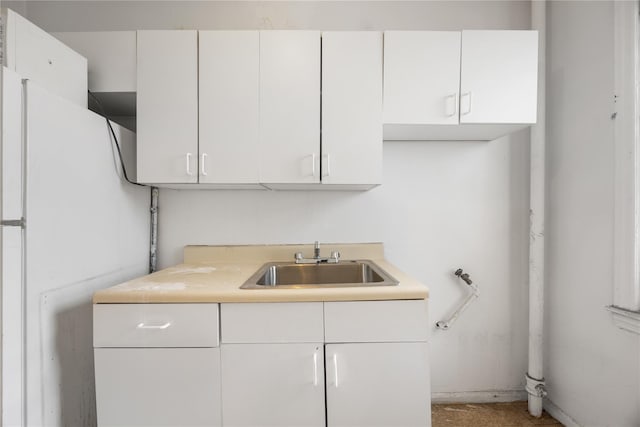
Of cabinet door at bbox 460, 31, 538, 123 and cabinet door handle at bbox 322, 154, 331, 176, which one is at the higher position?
cabinet door at bbox 460, 31, 538, 123

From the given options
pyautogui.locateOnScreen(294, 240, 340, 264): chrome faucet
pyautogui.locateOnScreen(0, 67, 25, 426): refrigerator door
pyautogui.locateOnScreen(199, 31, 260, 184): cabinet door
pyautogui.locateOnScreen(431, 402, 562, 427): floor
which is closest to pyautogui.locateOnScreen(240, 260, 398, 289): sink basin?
pyautogui.locateOnScreen(294, 240, 340, 264): chrome faucet

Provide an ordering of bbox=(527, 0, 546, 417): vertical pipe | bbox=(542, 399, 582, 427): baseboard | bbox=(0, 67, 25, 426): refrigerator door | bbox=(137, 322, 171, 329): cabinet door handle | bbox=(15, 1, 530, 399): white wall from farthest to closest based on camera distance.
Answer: bbox=(15, 1, 530, 399): white wall → bbox=(527, 0, 546, 417): vertical pipe → bbox=(542, 399, 582, 427): baseboard → bbox=(137, 322, 171, 329): cabinet door handle → bbox=(0, 67, 25, 426): refrigerator door

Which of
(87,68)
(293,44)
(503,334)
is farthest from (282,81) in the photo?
(503,334)

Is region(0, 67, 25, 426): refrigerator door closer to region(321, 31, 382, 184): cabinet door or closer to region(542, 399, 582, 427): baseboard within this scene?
region(321, 31, 382, 184): cabinet door

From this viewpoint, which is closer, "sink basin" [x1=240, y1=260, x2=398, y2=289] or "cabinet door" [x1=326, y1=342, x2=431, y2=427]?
"cabinet door" [x1=326, y1=342, x2=431, y2=427]

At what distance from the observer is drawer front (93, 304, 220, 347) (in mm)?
1196

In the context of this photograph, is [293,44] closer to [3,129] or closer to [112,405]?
[3,129]

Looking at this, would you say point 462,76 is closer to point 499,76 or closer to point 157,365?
point 499,76

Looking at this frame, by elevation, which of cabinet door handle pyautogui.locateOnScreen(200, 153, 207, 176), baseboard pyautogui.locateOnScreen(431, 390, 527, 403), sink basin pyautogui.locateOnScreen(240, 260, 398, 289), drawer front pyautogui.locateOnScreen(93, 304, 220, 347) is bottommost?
baseboard pyautogui.locateOnScreen(431, 390, 527, 403)

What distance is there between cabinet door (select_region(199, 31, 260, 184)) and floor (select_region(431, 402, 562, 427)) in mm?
1703

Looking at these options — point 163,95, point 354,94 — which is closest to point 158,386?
point 163,95

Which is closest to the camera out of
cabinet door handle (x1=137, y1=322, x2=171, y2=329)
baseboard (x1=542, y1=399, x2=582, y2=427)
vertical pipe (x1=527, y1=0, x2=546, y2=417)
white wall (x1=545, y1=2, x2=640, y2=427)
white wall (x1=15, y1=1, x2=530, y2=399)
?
cabinet door handle (x1=137, y1=322, x2=171, y2=329)

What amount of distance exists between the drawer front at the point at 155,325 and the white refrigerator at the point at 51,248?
15 cm

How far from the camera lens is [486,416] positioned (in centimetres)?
179
